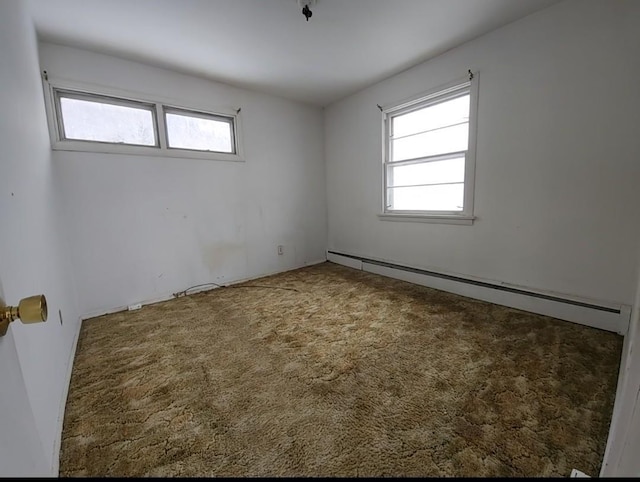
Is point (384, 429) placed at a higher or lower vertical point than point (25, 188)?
lower

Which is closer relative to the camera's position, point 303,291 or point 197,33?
point 197,33

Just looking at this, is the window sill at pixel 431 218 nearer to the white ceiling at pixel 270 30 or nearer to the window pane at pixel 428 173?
the window pane at pixel 428 173

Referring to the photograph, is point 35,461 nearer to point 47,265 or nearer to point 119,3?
point 47,265

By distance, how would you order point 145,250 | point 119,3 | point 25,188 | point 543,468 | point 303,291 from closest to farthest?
point 543,468, point 25,188, point 119,3, point 145,250, point 303,291

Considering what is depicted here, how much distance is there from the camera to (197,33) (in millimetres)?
2254

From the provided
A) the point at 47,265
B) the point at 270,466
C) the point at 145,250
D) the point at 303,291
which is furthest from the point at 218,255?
the point at 270,466

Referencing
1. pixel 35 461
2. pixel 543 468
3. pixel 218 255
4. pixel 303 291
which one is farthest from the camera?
pixel 218 255

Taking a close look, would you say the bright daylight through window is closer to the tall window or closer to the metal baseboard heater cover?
the tall window

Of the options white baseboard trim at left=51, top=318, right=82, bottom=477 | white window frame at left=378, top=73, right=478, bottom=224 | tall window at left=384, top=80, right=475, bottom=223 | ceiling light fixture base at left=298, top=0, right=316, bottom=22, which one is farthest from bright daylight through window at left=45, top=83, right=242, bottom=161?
tall window at left=384, top=80, right=475, bottom=223

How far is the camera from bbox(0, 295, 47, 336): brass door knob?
54cm

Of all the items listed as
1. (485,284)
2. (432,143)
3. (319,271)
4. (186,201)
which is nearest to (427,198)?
(432,143)

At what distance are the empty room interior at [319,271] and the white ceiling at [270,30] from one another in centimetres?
2


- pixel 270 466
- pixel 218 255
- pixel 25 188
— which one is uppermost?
pixel 25 188

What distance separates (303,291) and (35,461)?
8.33ft
